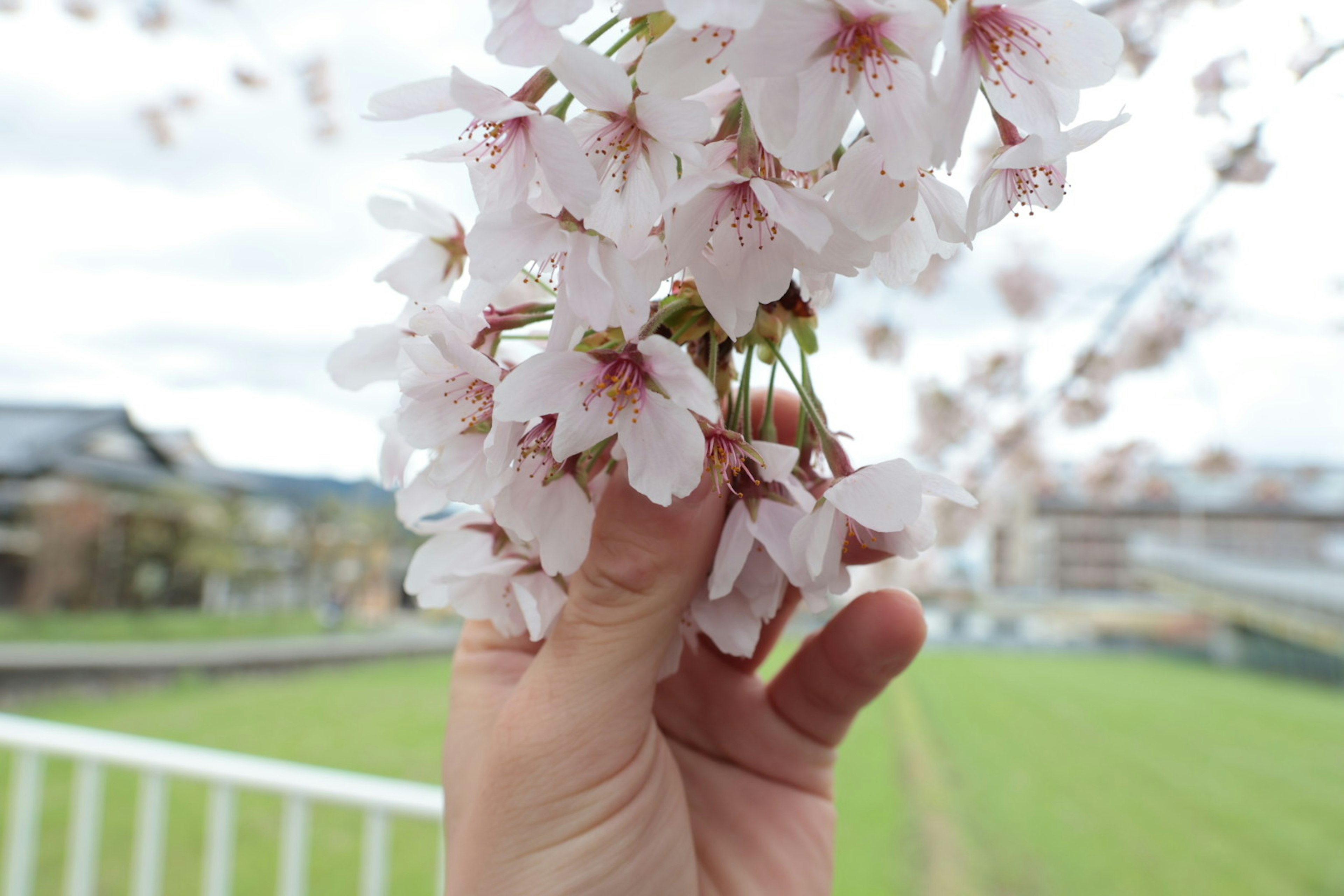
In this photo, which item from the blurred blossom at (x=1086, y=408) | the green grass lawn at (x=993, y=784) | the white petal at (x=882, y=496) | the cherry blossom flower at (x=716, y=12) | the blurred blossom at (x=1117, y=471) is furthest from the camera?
the green grass lawn at (x=993, y=784)

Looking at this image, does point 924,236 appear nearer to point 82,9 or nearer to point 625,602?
point 625,602

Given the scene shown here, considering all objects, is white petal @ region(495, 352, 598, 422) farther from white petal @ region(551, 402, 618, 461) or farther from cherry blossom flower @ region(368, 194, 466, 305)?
cherry blossom flower @ region(368, 194, 466, 305)

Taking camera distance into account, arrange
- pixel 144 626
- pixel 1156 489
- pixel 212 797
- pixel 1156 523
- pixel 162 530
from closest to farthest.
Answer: pixel 212 797 → pixel 1156 489 → pixel 144 626 → pixel 162 530 → pixel 1156 523

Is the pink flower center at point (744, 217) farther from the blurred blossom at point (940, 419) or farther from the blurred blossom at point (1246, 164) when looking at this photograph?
Result: the blurred blossom at point (940, 419)

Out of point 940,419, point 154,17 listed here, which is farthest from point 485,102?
point 154,17

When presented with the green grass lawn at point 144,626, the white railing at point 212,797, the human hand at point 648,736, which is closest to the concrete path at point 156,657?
the green grass lawn at point 144,626
